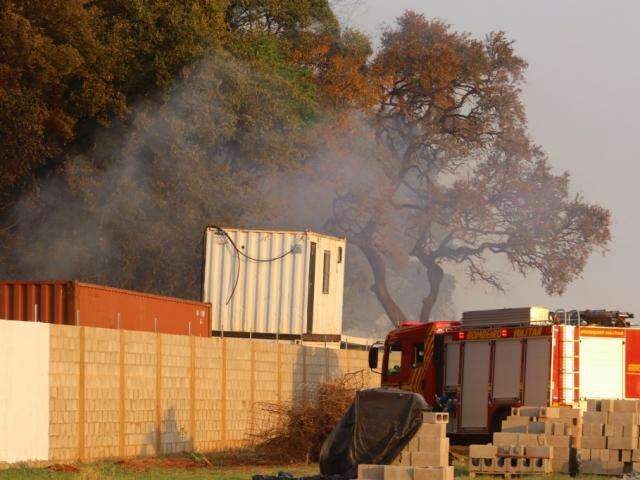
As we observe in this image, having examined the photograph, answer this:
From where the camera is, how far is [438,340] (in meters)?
25.7

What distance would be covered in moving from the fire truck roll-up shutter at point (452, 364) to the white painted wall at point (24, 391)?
26.1 feet

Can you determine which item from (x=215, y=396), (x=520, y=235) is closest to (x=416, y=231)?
(x=520, y=235)

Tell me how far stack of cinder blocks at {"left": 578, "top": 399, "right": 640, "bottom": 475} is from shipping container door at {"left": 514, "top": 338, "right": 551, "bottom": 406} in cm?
157

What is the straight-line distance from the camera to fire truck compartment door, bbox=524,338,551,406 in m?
23.0

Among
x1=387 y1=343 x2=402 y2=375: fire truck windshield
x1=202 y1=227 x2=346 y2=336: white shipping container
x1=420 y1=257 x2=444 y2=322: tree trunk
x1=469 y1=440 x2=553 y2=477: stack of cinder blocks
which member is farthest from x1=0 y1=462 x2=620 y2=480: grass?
x1=420 y1=257 x2=444 y2=322: tree trunk

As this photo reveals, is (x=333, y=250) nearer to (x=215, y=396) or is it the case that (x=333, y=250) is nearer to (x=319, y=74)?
(x=215, y=396)

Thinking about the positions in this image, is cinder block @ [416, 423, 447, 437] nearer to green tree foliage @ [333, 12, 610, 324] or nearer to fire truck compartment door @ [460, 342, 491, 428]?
fire truck compartment door @ [460, 342, 491, 428]

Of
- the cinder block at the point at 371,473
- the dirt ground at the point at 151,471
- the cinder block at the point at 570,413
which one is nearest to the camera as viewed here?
the cinder block at the point at 371,473

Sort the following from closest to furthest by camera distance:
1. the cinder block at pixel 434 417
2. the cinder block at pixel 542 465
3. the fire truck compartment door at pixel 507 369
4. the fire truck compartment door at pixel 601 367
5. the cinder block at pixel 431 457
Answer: the cinder block at pixel 431 457 < the cinder block at pixel 434 417 < the cinder block at pixel 542 465 < the fire truck compartment door at pixel 601 367 < the fire truck compartment door at pixel 507 369

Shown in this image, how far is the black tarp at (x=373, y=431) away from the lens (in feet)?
64.4

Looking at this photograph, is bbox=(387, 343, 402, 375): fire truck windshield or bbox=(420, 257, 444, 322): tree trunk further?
bbox=(420, 257, 444, 322): tree trunk

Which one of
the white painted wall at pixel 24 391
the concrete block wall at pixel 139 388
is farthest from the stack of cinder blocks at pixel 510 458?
the white painted wall at pixel 24 391

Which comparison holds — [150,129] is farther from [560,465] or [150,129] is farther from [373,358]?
[560,465]

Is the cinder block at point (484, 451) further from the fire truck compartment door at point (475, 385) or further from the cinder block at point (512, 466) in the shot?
the fire truck compartment door at point (475, 385)
